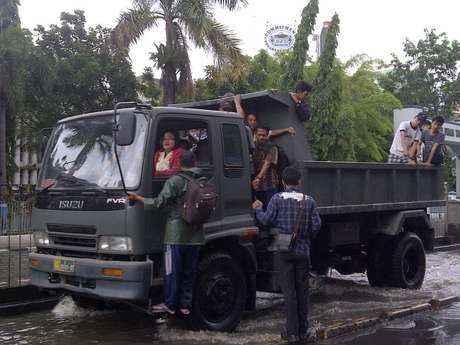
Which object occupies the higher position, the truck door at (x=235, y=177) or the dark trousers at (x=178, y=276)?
the truck door at (x=235, y=177)

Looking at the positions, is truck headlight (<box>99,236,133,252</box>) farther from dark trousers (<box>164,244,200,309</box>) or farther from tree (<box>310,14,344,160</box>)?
tree (<box>310,14,344,160</box>)

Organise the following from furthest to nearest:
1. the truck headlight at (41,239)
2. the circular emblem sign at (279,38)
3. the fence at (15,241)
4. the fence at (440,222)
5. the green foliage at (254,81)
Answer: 1. the circular emblem sign at (279,38)
2. the green foliage at (254,81)
3. the fence at (440,222)
4. the fence at (15,241)
5. the truck headlight at (41,239)

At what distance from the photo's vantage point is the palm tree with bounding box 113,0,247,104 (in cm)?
1816

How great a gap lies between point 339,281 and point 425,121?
10.0ft

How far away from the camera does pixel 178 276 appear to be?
20.5 ft

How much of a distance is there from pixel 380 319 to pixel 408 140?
3845 mm

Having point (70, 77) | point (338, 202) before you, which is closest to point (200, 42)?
point (70, 77)

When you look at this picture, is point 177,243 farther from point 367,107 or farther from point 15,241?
point 367,107

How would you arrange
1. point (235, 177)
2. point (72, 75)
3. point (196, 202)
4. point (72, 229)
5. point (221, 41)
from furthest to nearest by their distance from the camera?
point (72, 75), point (221, 41), point (235, 177), point (72, 229), point (196, 202)

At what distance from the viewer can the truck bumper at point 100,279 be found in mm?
6059

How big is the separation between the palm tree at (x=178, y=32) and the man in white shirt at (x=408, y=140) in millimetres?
8873

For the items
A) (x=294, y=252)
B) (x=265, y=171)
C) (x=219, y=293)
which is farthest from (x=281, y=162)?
(x=219, y=293)

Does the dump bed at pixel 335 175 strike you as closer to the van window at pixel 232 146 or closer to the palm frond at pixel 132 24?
the van window at pixel 232 146

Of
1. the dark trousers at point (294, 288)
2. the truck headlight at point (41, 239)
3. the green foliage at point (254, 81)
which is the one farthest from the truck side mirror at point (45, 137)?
the green foliage at point (254, 81)
